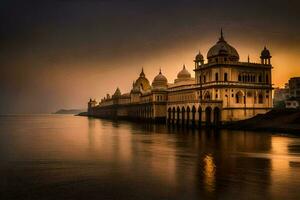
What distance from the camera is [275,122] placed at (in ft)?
229

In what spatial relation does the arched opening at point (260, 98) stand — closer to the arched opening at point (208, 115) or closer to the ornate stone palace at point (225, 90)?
the ornate stone palace at point (225, 90)

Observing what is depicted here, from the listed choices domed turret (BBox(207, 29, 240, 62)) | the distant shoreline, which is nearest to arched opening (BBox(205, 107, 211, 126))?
the distant shoreline

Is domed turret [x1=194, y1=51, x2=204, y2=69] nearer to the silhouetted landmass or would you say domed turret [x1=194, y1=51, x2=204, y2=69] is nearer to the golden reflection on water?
the silhouetted landmass

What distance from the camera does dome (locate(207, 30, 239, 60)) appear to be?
268 feet

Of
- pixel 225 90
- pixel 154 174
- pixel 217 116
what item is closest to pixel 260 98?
pixel 225 90

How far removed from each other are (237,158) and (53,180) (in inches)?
680

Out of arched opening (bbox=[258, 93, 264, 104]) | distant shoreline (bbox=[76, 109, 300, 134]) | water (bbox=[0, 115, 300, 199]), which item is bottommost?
water (bbox=[0, 115, 300, 199])

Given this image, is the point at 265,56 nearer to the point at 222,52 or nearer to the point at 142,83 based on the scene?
the point at 222,52

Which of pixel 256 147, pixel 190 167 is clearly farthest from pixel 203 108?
pixel 190 167

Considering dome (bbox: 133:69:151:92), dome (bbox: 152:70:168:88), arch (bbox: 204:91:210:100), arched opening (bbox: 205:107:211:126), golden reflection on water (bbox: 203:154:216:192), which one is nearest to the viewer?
golden reflection on water (bbox: 203:154:216:192)

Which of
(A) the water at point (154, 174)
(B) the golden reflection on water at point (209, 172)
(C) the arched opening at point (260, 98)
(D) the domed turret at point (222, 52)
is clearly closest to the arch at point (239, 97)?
(C) the arched opening at point (260, 98)

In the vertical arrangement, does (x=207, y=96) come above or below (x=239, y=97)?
above

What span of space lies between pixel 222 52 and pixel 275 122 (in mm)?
20574

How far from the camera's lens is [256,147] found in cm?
4194
